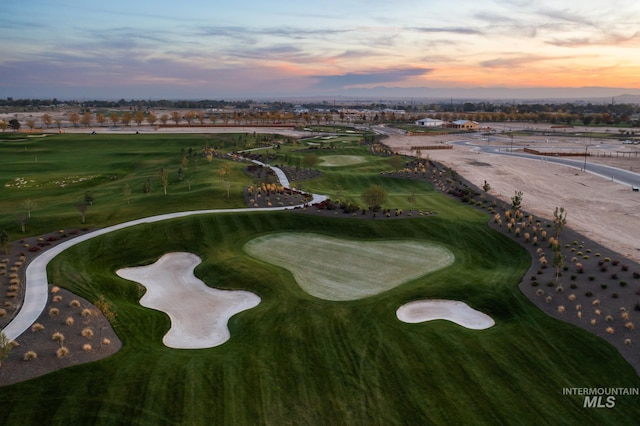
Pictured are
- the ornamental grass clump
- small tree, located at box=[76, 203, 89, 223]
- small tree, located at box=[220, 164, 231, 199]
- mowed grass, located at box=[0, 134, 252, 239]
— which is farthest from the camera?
small tree, located at box=[220, 164, 231, 199]

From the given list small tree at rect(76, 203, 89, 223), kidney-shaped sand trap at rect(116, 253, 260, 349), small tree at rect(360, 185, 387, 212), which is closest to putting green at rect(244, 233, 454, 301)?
kidney-shaped sand trap at rect(116, 253, 260, 349)

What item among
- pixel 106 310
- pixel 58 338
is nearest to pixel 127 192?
pixel 106 310

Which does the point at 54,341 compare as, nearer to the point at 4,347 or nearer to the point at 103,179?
the point at 4,347

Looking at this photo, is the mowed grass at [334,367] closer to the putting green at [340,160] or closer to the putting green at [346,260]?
the putting green at [346,260]

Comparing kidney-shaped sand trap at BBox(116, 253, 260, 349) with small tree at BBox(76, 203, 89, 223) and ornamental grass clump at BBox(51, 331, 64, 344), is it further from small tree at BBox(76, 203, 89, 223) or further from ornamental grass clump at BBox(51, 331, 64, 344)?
small tree at BBox(76, 203, 89, 223)

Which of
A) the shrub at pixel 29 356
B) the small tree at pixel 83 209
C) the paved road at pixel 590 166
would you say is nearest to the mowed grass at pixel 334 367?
the shrub at pixel 29 356

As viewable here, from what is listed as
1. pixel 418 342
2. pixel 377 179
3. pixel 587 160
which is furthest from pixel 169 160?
pixel 587 160

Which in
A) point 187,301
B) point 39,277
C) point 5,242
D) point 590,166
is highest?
point 590,166
